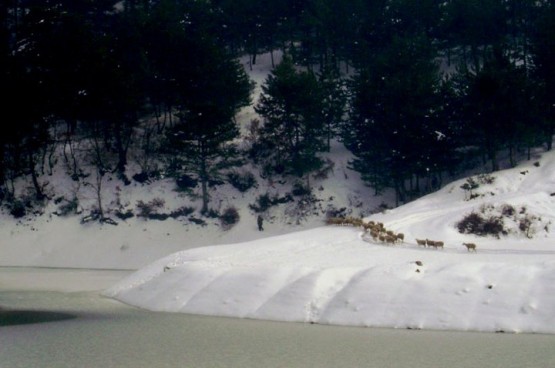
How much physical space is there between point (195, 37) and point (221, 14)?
21.7 metres

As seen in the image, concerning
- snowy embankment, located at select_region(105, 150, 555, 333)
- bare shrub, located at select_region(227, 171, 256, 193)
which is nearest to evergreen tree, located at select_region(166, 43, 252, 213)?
bare shrub, located at select_region(227, 171, 256, 193)

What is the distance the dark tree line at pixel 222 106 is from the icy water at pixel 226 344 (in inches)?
1176

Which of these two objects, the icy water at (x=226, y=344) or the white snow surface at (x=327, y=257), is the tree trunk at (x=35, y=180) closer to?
the white snow surface at (x=327, y=257)

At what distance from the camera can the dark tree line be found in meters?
51.3

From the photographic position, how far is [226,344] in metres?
19.0

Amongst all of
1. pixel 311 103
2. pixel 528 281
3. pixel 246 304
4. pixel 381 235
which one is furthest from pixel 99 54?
pixel 528 281

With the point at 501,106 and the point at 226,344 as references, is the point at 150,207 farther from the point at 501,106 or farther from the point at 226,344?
the point at 226,344

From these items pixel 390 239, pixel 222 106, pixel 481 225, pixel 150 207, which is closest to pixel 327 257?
pixel 390 239

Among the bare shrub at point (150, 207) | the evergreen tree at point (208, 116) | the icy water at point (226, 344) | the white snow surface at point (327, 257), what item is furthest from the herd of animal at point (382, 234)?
the bare shrub at point (150, 207)

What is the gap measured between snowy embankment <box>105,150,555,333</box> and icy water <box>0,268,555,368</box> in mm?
1131

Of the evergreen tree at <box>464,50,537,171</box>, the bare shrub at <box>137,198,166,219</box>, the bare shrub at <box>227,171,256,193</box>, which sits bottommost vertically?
the bare shrub at <box>137,198,166,219</box>

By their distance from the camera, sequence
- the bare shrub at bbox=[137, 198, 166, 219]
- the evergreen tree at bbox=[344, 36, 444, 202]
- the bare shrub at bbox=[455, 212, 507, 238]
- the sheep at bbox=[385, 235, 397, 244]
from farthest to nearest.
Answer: the bare shrub at bbox=[137, 198, 166, 219], the evergreen tree at bbox=[344, 36, 444, 202], the bare shrub at bbox=[455, 212, 507, 238], the sheep at bbox=[385, 235, 397, 244]

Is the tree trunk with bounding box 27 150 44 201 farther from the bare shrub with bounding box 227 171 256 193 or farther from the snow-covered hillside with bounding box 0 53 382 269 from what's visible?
the bare shrub with bounding box 227 171 256 193

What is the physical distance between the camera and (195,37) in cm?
5891
